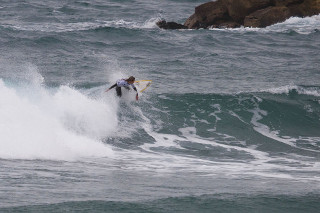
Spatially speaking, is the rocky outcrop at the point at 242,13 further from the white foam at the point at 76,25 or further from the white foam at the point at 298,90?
the white foam at the point at 298,90

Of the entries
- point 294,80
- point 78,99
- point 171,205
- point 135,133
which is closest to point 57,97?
point 78,99

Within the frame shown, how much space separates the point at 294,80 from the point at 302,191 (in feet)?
47.6

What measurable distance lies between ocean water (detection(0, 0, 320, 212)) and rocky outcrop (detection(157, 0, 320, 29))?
711 millimetres

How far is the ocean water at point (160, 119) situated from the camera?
30.7ft

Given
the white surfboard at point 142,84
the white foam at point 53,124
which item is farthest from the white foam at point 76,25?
the white foam at point 53,124

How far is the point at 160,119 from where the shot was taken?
19047 millimetres

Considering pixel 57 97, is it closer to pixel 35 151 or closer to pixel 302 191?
pixel 35 151

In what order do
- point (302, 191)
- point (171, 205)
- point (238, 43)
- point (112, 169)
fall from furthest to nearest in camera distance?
point (238, 43), point (112, 169), point (302, 191), point (171, 205)

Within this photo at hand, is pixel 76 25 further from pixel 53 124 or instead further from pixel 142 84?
pixel 53 124

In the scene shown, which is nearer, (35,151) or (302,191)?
(302,191)

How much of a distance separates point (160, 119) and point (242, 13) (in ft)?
65.2

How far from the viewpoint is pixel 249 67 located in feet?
85.9

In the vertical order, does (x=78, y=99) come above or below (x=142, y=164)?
above

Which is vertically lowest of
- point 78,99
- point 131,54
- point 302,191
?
point 302,191
